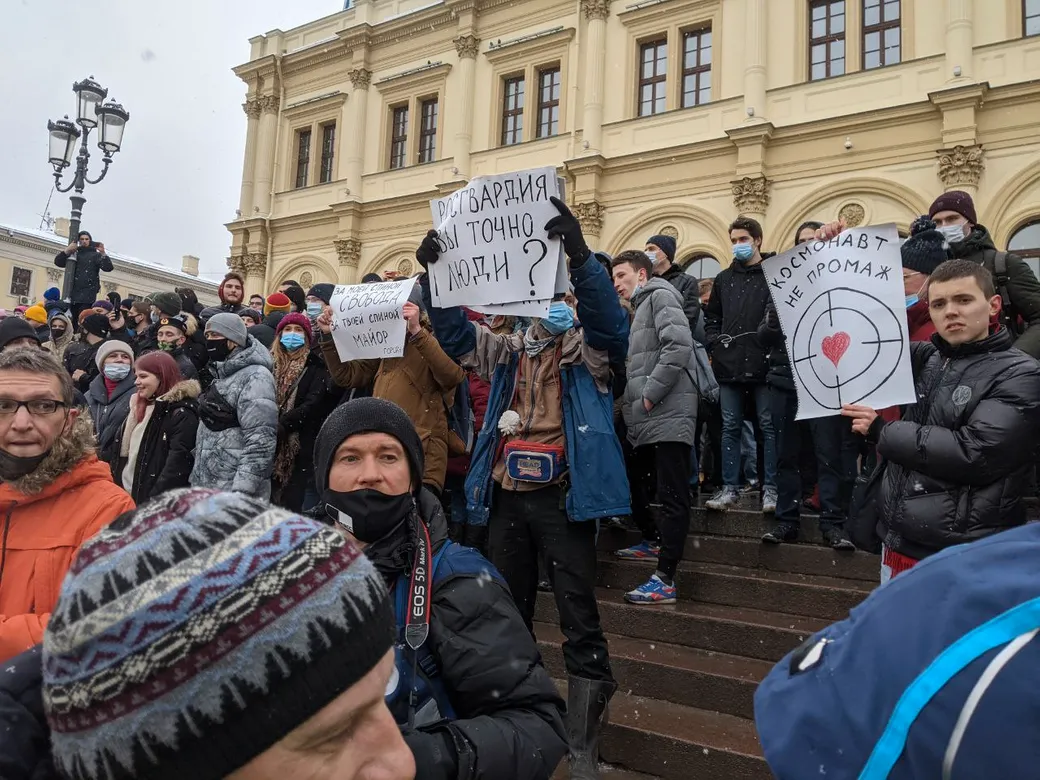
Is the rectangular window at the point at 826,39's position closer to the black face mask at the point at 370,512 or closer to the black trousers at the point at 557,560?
the black trousers at the point at 557,560

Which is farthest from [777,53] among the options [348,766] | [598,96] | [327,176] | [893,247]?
[348,766]

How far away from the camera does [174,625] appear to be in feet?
2.85

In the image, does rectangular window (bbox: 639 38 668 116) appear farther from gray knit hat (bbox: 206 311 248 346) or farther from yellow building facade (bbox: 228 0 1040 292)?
gray knit hat (bbox: 206 311 248 346)

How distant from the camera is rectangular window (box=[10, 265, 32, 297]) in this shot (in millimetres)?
42656

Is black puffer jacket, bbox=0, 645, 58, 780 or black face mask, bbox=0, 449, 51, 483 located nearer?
black puffer jacket, bbox=0, 645, 58, 780

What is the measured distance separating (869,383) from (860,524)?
600 millimetres

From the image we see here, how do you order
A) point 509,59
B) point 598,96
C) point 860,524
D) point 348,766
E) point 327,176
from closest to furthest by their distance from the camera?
point 348,766, point 860,524, point 598,96, point 509,59, point 327,176

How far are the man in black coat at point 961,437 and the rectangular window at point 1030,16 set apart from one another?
1538 cm

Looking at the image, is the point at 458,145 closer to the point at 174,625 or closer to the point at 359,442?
the point at 359,442

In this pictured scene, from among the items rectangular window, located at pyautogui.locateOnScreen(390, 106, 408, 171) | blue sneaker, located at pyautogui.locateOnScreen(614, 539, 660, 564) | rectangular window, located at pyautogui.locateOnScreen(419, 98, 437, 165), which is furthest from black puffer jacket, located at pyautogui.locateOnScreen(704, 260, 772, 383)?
rectangular window, located at pyautogui.locateOnScreen(390, 106, 408, 171)

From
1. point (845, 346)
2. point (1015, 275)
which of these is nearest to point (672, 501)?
point (845, 346)

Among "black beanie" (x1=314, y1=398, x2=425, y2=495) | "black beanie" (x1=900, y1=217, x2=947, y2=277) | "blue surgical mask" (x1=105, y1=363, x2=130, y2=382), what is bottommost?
"black beanie" (x1=314, y1=398, x2=425, y2=495)

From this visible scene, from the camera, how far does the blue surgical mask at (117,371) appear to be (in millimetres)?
5973

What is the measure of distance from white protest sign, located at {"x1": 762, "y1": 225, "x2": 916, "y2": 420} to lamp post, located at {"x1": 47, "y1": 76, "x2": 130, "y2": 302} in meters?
10.2
